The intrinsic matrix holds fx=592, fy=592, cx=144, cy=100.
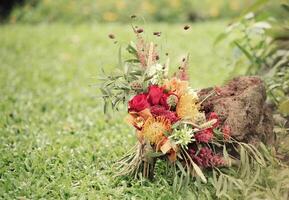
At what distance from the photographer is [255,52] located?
14.3ft

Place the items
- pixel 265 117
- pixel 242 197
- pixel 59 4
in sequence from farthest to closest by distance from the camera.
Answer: pixel 59 4 → pixel 265 117 → pixel 242 197

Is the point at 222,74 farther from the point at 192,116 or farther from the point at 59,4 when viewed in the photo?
the point at 59,4

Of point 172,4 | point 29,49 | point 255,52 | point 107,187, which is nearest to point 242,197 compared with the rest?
point 107,187

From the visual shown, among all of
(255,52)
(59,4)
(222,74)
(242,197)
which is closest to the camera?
(242,197)

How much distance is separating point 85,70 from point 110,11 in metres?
2.54

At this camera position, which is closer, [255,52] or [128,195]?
[128,195]

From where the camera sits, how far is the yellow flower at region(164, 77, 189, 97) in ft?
9.51

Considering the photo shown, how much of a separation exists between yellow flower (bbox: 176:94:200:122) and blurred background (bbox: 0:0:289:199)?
0.28 metres

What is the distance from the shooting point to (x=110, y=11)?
318 inches

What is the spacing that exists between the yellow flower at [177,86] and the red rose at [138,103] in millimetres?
136

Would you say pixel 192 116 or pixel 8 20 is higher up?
pixel 8 20

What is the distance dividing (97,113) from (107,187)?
1562 mm

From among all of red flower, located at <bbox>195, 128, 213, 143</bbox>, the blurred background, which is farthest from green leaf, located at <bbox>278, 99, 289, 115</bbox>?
red flower, located at <bbox>195, 128, 213, 143</bbox>

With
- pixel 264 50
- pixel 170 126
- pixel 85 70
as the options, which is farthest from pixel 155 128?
pixel 85 70
